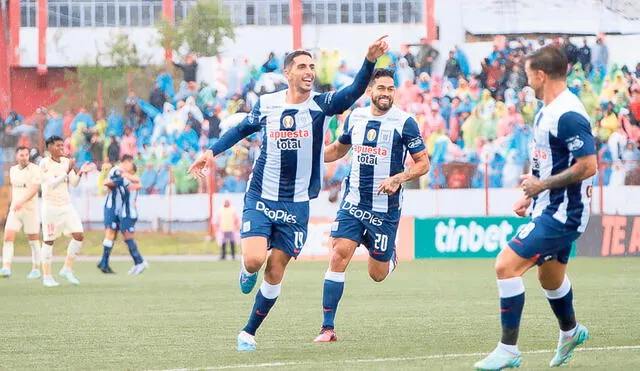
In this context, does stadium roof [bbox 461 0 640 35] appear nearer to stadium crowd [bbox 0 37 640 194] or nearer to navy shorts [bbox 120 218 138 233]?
stadium crowd [bbox 0 37 640 194]

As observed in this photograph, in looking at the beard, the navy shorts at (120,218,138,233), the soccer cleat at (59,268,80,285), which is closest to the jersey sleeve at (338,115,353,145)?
the beard

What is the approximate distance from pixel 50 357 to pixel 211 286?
32.9 ft

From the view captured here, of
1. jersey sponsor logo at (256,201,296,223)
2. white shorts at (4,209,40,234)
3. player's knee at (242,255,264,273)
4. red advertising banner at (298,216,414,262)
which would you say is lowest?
red advertising banner at (298,216,414,262)

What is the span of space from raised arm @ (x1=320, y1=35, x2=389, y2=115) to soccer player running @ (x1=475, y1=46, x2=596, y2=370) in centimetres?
143

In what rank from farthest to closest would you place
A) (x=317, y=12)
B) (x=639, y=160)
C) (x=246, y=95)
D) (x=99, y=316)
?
(x=317, y=12) → (x=246, y=95) → (x=639, y=160) → (x=99, y=316)

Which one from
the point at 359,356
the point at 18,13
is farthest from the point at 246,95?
the point at 359,356

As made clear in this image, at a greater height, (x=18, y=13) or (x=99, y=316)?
(x=18, y=13)

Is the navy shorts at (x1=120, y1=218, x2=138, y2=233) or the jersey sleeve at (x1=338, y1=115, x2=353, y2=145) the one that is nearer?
the jersey sleeve at (x1=338, y1=115, x2=353, y2=145)

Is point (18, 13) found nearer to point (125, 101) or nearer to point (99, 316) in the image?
point (125, 101)

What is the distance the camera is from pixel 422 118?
32156 mm

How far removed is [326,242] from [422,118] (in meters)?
4.40

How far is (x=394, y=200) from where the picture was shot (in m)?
12.1

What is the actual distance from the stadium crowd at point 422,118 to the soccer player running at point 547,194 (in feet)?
68.6

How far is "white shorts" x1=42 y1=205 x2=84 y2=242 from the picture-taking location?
2038cm
